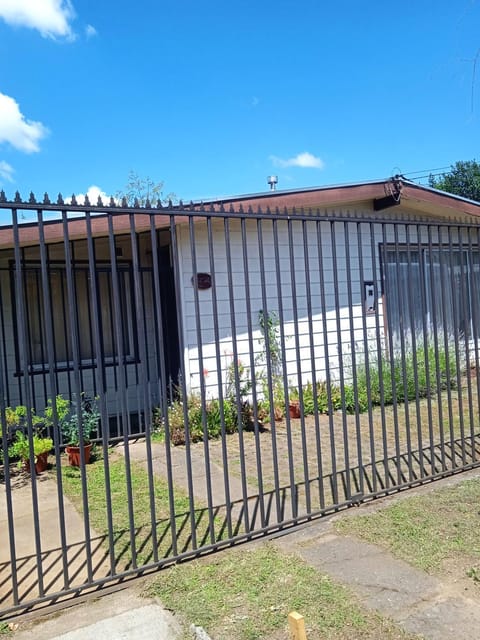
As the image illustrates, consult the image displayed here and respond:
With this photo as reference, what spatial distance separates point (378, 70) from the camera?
1236cm

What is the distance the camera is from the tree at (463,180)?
35.7 metres

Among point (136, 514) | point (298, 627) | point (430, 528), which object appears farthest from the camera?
point (136, 514)

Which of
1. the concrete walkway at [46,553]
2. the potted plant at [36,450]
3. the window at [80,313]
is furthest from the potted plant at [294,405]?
the concrete walkway at [46,553]

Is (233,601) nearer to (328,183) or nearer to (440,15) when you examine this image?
(440,15)

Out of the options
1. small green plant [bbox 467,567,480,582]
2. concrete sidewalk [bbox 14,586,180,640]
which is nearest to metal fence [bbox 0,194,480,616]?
concrete sidewalk [bbox 14,586,180,640]

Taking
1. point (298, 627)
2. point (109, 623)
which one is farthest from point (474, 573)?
point (109, 623)

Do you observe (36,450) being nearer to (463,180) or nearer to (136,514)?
(136,514)

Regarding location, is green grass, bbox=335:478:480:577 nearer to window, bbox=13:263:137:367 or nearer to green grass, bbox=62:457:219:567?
green grass, bbox=62:457:219:567

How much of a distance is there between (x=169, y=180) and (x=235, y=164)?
3488 mm

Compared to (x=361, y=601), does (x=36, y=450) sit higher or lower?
higher

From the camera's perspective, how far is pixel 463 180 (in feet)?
120

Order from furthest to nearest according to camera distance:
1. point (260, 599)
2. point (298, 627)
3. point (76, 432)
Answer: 1. point (76, 432)
2. point (260, 599)
3. point (298, 627)

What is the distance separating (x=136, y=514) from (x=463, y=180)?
38399 mm

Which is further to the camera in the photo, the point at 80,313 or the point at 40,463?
the point at 80,313
